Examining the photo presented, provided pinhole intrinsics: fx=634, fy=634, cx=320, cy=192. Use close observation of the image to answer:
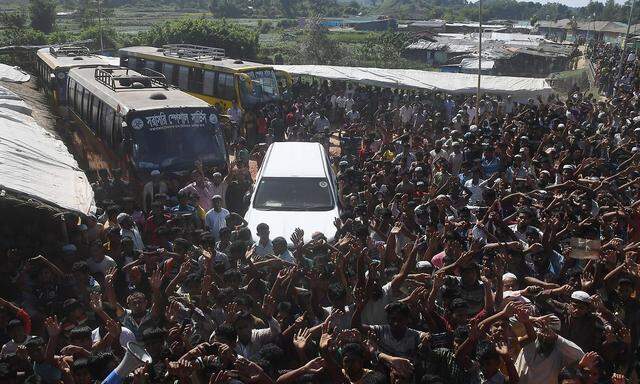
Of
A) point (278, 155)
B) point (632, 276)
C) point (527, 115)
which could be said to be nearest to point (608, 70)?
point (527, 115)

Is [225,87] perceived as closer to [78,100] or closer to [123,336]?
[78,100]

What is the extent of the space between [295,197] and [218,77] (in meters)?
10.2

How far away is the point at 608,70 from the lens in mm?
28031

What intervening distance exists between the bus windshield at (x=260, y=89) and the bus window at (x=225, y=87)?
14.5 inches

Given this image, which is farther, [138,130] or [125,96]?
[125,96]

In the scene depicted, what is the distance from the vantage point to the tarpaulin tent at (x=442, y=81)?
19.8 m

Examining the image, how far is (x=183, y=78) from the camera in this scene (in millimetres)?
19625

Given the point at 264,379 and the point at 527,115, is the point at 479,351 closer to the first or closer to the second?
the point at 264,379

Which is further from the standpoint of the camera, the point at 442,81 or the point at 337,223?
the point at 442,81

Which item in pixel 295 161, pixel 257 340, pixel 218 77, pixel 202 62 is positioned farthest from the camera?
pixel 202 62

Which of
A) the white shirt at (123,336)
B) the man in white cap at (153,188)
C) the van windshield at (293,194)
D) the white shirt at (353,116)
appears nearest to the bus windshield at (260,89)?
the white shirt at (353,116)

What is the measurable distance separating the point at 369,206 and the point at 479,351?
16.0ft

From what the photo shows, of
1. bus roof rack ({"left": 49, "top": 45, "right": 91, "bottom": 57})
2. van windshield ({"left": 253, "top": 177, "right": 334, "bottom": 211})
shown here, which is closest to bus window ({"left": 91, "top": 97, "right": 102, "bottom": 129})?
van windshield ({"left": 253, "top": 177, "right": 334, "bottom": 211})

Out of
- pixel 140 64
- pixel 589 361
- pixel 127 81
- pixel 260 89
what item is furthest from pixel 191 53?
pixel 589 361
